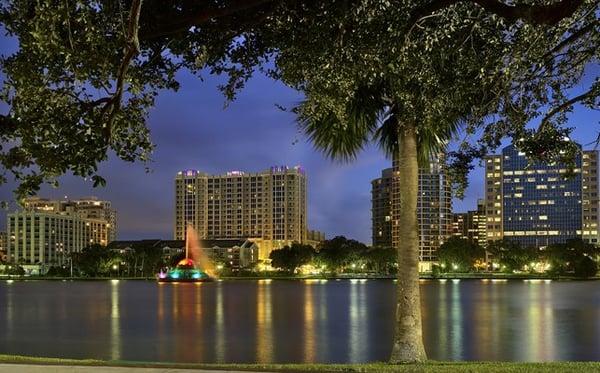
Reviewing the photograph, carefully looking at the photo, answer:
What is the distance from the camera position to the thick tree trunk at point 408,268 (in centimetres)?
1530

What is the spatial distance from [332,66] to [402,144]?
397 centimetres

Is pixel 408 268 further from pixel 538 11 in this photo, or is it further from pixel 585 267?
pixel 585 267

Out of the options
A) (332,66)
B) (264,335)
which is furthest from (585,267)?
(332,66)

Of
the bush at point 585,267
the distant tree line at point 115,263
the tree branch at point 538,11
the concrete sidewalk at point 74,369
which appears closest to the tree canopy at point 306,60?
the tree branch at point 538,11

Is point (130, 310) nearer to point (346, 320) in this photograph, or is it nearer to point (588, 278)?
point (346, 320)

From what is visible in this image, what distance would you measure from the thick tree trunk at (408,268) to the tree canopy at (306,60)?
89 cm

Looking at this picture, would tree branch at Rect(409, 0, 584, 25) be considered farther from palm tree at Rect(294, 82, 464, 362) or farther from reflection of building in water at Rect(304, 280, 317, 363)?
reflection of building in water at Rect(304, 280, 317, 363)

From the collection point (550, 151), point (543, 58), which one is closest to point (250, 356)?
point (550, 151)

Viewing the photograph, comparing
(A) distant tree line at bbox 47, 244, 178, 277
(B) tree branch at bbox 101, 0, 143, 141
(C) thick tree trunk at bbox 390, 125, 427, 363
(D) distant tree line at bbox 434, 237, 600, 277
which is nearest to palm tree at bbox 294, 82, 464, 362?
(C) thick tree trunk at bbox 390, 125, 427, 363

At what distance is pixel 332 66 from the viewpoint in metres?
12.4

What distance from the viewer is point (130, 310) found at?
57.8m

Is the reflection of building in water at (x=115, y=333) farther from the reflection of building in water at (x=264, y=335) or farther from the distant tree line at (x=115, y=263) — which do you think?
the distant tree line at (x=115, y=263)

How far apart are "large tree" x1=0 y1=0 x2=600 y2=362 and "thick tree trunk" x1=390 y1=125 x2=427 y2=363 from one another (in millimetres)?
31

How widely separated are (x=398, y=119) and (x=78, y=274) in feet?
604
